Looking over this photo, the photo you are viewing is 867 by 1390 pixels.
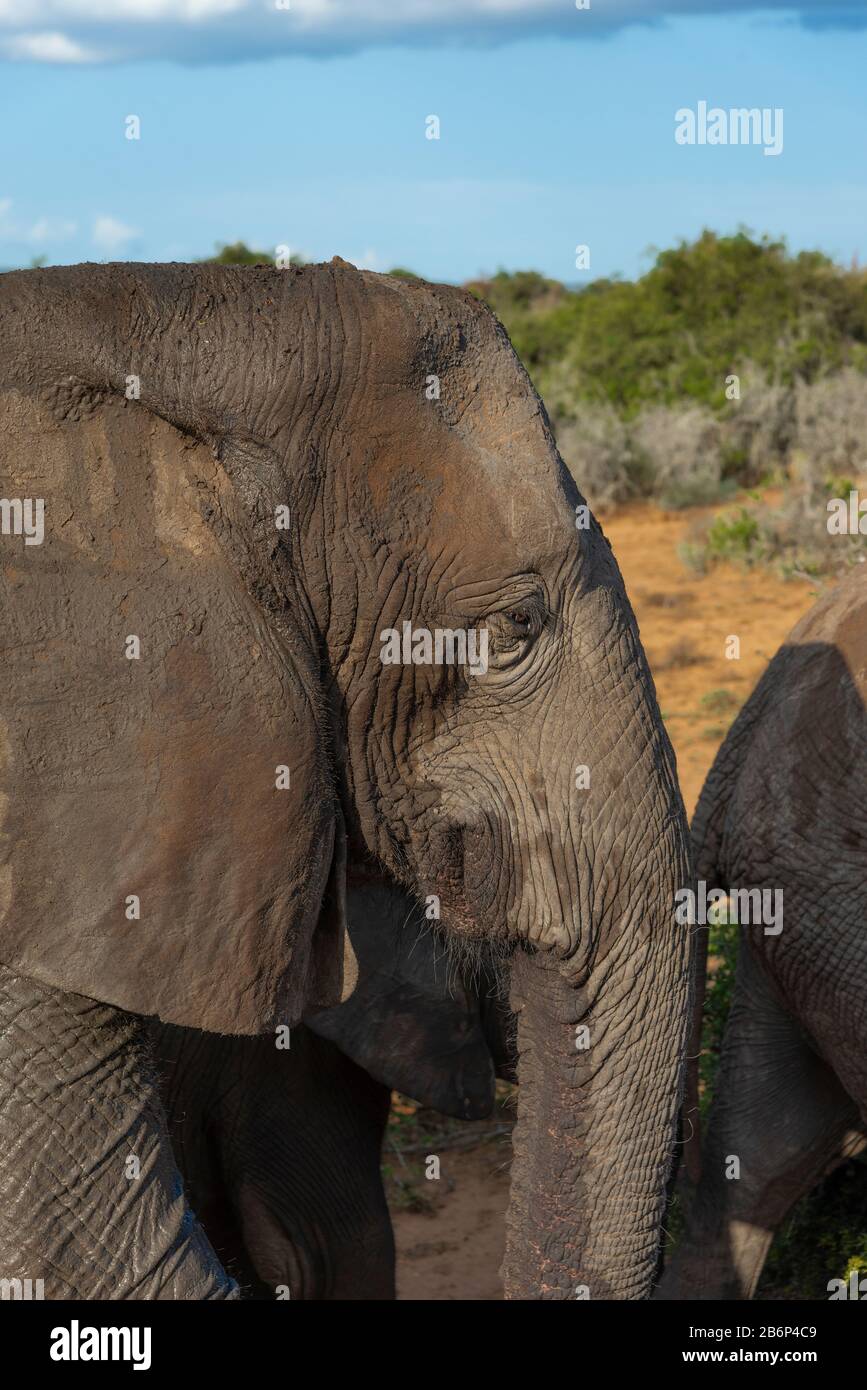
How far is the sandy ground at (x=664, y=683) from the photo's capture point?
17.7 feet

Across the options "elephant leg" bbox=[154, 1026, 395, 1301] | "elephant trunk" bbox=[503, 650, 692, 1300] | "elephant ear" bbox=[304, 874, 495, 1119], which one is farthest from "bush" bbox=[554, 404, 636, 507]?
"elephant trunk" bbox=[503, 650, 692, 1300]

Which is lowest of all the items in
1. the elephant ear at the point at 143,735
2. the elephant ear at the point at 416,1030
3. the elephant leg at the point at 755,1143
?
the elephant leg at the point at 755,1143

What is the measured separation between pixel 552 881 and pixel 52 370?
3.70 ft

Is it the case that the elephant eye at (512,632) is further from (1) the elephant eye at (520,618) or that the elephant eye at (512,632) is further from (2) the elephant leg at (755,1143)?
(2) the elephant leg at (755,1143)

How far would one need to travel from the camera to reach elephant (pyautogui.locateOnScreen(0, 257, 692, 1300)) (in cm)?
250

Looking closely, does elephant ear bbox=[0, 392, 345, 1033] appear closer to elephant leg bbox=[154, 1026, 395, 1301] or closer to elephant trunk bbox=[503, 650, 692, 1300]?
elephant trunk bbox=[503, 650, 692, 1300]

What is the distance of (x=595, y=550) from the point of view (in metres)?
2.79

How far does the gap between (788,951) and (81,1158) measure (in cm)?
210

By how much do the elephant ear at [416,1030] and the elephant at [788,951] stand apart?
0.54m

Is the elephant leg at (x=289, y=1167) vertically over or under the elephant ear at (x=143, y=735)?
under

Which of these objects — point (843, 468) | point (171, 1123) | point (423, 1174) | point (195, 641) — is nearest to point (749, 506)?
point (843, 468)

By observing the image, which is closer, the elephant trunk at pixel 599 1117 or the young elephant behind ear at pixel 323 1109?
the elephant trunk at pixel 599 1117

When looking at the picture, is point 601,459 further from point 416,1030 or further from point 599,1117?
point 599,1117

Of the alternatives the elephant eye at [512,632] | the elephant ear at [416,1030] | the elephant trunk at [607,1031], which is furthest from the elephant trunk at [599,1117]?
the elephant ear at [416,1030]
